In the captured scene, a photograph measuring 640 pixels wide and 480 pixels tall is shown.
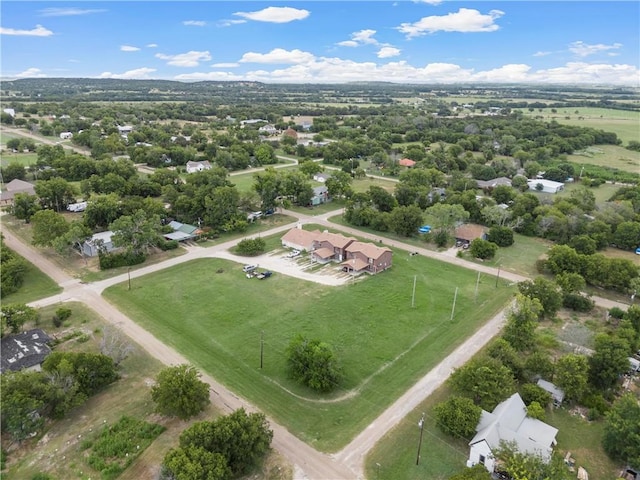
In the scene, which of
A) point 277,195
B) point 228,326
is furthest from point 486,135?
point 228,326

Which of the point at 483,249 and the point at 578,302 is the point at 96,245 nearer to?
the point at 483,249

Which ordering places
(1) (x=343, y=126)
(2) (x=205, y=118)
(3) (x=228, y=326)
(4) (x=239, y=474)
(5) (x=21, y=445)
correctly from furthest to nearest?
1. (2) (x=205, y=118)
2. (1) (x=343, y=126)
3. (3) (x=228, y=326)
4. (5) (x=21, y=445)
5. (4) (x=239, y=474)

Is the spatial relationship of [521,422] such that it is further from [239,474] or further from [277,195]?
[277,195]

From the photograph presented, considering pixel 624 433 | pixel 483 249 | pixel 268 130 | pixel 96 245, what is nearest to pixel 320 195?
pixel 483 249

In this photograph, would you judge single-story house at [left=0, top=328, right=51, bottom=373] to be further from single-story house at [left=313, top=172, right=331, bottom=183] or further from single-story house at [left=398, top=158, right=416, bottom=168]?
single-story house at [left=398, top=158, right=416, bottom=168]

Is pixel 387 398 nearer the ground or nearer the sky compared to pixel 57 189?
nearer the ground

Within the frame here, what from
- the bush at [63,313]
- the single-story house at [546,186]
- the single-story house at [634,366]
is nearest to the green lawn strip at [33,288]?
the bush at [63,313]

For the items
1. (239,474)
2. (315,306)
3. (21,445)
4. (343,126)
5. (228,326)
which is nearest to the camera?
(239,474)

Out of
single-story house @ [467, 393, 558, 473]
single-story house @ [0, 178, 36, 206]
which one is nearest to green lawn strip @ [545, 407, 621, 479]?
single-story house @ [467, 393, 558, 473]
